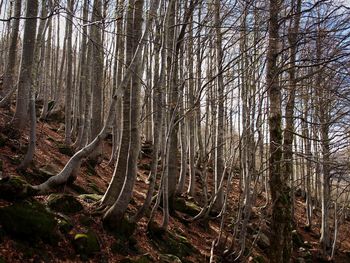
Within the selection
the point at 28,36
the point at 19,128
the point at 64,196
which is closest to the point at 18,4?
the point at 28,36

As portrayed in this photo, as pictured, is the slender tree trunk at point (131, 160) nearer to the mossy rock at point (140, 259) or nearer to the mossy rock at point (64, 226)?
the mossy rock at point (140, 259)

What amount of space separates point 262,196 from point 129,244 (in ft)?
46.9

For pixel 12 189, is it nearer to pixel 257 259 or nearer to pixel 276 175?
pixel 276 175

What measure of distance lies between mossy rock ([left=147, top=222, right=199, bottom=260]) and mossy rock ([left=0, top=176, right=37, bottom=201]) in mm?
3099

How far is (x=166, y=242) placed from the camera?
25.3 feet

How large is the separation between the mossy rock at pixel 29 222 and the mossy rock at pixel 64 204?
743mm

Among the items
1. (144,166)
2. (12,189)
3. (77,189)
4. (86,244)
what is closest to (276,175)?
(86,244)

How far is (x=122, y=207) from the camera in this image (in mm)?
6336

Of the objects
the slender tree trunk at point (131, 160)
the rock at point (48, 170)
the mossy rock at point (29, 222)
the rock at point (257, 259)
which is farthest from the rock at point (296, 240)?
the mossy rock at point (29, 222)

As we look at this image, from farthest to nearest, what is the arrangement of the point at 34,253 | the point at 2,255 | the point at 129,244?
the point at 129,244 < the point at 34,253 < the point at 2,255

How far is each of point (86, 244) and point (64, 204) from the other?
39.3 inches

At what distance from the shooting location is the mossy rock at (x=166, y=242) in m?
7.46

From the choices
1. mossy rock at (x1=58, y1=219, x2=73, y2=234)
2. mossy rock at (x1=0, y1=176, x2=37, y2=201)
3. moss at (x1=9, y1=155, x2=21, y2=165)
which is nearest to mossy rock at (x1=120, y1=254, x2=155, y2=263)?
mossy rock at (x1=58, y1=219, x2=73, y2=234)

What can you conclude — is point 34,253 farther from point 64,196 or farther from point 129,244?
point 129,244
